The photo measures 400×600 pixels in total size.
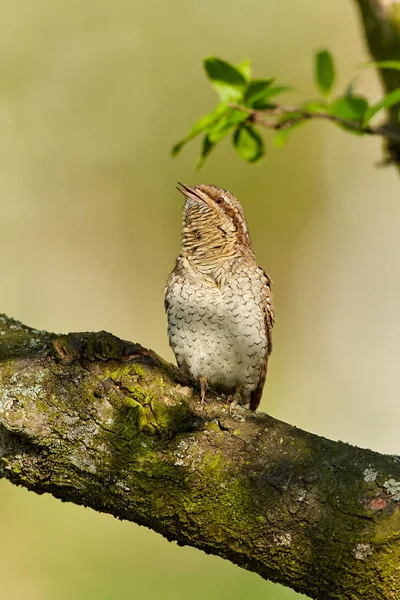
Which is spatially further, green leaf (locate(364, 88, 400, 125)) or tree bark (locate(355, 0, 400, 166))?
tree bark (locate(355, 0, 400, 166))

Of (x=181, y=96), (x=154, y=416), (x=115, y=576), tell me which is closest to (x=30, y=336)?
(x=154, y=416)

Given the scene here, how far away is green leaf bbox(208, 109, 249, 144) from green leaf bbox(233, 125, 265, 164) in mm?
148

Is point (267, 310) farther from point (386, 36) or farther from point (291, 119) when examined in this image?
point (291, 119)

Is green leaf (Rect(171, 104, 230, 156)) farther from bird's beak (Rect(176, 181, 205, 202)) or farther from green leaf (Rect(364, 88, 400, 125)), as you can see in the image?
bird's beak (Rect(176, 181, 205, 202))

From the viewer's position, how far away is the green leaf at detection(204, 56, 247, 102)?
1.92m

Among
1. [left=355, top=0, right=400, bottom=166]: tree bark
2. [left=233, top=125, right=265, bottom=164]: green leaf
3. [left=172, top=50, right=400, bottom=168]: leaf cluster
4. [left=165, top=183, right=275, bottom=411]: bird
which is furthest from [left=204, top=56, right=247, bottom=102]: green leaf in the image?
[left=165, top=183, right=275, bottom=411]: bird

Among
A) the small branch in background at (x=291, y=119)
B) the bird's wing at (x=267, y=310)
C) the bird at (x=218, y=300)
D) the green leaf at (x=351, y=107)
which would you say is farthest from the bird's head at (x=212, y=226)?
the green leaf at (x=351, y=107)

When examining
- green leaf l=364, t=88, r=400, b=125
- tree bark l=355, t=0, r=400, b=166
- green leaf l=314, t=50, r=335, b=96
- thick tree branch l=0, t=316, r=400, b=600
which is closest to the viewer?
green leaf l=364, t=88, r=400, b=125

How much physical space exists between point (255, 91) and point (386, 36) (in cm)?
60

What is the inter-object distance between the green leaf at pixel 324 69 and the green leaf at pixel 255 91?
0.40ft

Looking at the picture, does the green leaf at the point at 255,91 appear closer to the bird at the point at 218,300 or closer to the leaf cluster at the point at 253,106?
the leaf cluster at the point at 253,106

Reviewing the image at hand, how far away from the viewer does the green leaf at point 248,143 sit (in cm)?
206

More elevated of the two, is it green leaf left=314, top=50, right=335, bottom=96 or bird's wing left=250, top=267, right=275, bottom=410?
bird's wing left=250, top=267, right=275, bottom=410

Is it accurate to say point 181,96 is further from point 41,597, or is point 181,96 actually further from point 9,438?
point 9,438
